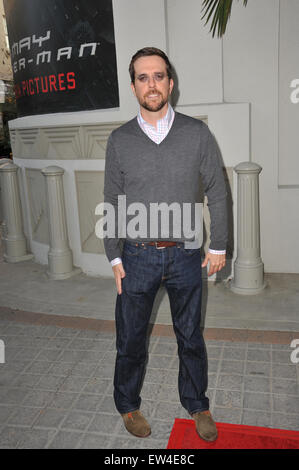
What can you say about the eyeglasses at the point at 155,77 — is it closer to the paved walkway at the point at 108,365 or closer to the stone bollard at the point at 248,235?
the paved walkway at the point at 108,365

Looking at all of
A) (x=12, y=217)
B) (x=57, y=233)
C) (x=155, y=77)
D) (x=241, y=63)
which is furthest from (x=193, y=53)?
(x=12, y=217)

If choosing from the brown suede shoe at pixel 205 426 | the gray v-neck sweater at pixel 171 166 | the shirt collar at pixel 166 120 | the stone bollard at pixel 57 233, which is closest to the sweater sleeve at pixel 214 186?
the gray v-neck sweater at pixel 171 166

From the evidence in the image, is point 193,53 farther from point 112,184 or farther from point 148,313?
point 148,313

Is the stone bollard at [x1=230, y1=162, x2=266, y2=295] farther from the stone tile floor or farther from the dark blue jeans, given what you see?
the dark blue jeans

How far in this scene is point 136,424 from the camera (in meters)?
3.05

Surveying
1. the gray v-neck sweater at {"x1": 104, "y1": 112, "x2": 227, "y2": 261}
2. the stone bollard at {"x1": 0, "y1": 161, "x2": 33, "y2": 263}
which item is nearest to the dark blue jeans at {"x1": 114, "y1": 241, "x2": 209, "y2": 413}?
the gray v-neck sweater at {"x1": 104, "y1": 112, "x2": 227, "y2": 261}

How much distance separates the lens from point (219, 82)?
5.32 m

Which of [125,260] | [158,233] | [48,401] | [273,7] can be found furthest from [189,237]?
[273,7]

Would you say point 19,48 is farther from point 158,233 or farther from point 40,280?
point 158,233

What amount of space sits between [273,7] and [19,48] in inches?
137

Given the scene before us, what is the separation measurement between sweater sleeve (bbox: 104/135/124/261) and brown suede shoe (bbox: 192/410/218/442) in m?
1.16

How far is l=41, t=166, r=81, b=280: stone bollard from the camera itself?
6086 mm

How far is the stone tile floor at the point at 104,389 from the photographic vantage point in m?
3.09
